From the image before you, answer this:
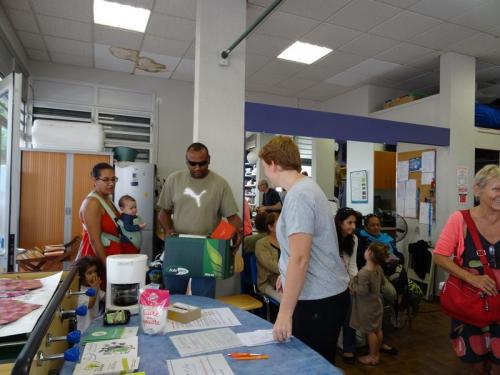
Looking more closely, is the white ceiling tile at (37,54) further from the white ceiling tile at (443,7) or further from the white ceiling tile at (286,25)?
the white ceiling tile at (443,7)

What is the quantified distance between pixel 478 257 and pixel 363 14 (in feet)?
9.48

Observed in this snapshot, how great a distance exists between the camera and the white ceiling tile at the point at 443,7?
3.45 meters

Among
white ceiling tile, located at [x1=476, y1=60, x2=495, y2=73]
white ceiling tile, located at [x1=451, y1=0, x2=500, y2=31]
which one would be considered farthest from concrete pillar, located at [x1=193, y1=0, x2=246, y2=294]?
white ceiling tile, located at [x1=476, y1=60, x2=495, y2=73]

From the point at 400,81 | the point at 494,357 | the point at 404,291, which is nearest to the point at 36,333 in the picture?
the point at 494,357

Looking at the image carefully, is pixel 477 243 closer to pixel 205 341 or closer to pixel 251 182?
pixel 205 341

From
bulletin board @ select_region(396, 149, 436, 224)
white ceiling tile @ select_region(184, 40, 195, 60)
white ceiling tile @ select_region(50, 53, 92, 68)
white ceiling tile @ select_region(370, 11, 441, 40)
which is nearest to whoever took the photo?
white ceiling tile @ select_region(370, 11, 441, 40)

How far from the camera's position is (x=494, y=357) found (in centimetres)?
179

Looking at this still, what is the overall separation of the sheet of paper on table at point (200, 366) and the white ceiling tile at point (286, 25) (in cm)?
361

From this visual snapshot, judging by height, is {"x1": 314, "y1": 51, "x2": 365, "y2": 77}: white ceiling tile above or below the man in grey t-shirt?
above

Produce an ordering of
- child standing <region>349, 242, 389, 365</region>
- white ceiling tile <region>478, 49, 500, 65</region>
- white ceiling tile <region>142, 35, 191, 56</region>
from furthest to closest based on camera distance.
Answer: white ceiling tile <region>478, 49, 500, 65</region>, white ceiling tile <region>142, 35, 191, 56</region>, child standing <region>349, 242, 389, 365</region>

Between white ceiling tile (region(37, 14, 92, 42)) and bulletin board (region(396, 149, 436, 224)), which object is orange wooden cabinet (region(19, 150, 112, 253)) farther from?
bulletin board (region(396, 149, 436, 224))

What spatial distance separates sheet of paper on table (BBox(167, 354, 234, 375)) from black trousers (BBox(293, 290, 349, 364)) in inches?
17.7

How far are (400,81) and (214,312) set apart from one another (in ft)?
17.9

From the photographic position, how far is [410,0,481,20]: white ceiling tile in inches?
136
